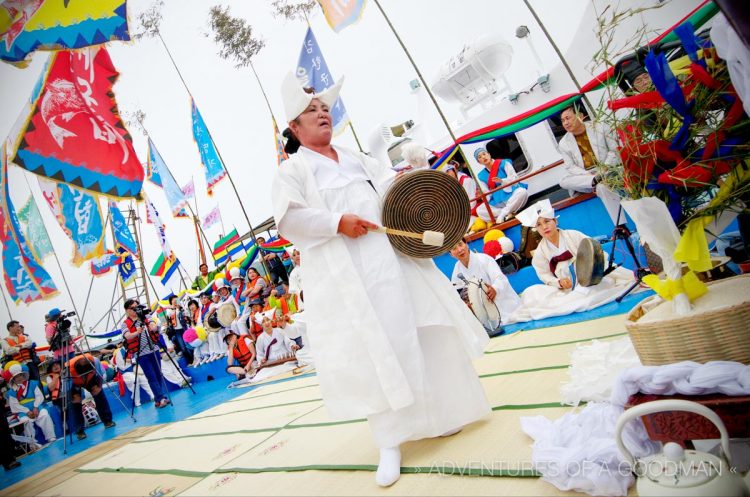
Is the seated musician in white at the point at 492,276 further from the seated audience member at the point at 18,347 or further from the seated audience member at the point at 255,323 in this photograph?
the seated audience member at the point at 18,347

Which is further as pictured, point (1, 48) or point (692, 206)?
point (1, 48)

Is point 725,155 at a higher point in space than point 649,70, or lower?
lower

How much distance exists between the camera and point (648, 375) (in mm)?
1041

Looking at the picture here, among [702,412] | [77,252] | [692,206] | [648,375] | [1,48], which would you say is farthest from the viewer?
[77,252]

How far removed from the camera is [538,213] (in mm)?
4184

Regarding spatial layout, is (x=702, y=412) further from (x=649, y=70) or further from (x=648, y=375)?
(x=649, y=70)

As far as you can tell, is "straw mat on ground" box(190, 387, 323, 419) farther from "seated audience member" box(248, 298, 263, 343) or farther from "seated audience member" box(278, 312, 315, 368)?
"seated audience member" box(248, 298, 263, 343)

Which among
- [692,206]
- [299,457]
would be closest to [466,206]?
[692,206]

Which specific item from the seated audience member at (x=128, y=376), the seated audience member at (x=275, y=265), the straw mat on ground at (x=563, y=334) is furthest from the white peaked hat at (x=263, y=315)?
the straw mat on ground at (x=563, y=334)

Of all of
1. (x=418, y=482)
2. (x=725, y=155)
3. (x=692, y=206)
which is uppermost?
(x=725, y=155)

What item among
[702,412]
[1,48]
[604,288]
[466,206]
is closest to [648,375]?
[702,412]

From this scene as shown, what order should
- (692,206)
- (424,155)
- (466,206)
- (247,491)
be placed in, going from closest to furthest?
(692,206) → (466,206) → (247,491) → (424,155)

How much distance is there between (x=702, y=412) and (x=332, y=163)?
155 cm

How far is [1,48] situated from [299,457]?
557 cm
